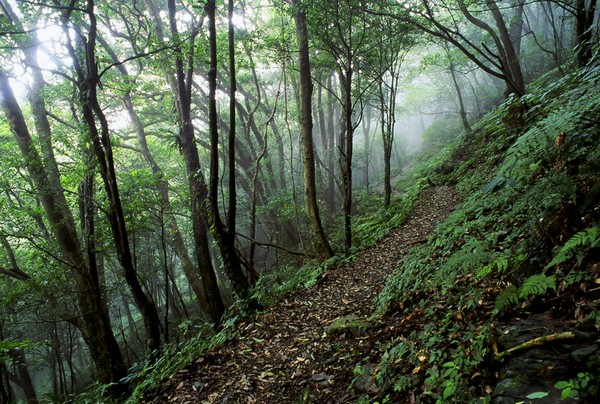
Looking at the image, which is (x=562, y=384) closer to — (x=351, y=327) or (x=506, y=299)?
(x=506, y=299)

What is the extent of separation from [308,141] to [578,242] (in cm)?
629

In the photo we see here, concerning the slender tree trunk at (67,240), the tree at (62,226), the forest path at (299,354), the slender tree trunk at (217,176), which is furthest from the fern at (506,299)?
the slender tree trunk at (67,240)

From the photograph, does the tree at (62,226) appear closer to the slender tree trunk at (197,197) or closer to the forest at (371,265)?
the forest at (371,265)

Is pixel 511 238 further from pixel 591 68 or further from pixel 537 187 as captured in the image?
pixel 591 68

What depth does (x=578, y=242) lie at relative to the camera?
2.06 m

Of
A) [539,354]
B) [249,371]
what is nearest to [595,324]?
[539,354]

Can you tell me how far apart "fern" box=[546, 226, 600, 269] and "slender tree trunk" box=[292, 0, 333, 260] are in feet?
18.8

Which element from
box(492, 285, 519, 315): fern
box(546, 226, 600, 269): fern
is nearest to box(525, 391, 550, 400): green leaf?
box(492, 285, 519, 315): fern

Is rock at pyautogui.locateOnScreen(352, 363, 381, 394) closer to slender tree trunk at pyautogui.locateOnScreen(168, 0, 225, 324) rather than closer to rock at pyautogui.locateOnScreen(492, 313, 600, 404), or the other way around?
rock at pyautogui.locateOnScreen(492, 313, 600, 404)

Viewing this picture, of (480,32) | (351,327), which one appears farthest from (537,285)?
(480,32)

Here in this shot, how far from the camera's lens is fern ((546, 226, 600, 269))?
2.02 meters

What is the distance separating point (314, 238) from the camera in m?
7.93

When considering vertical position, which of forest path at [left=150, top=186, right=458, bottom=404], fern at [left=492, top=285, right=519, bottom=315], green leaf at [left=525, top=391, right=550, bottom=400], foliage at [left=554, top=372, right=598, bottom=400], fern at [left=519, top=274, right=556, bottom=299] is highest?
fern at [left=519, top=274, right=556, bottom=299]

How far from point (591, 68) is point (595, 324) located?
2506 mm
